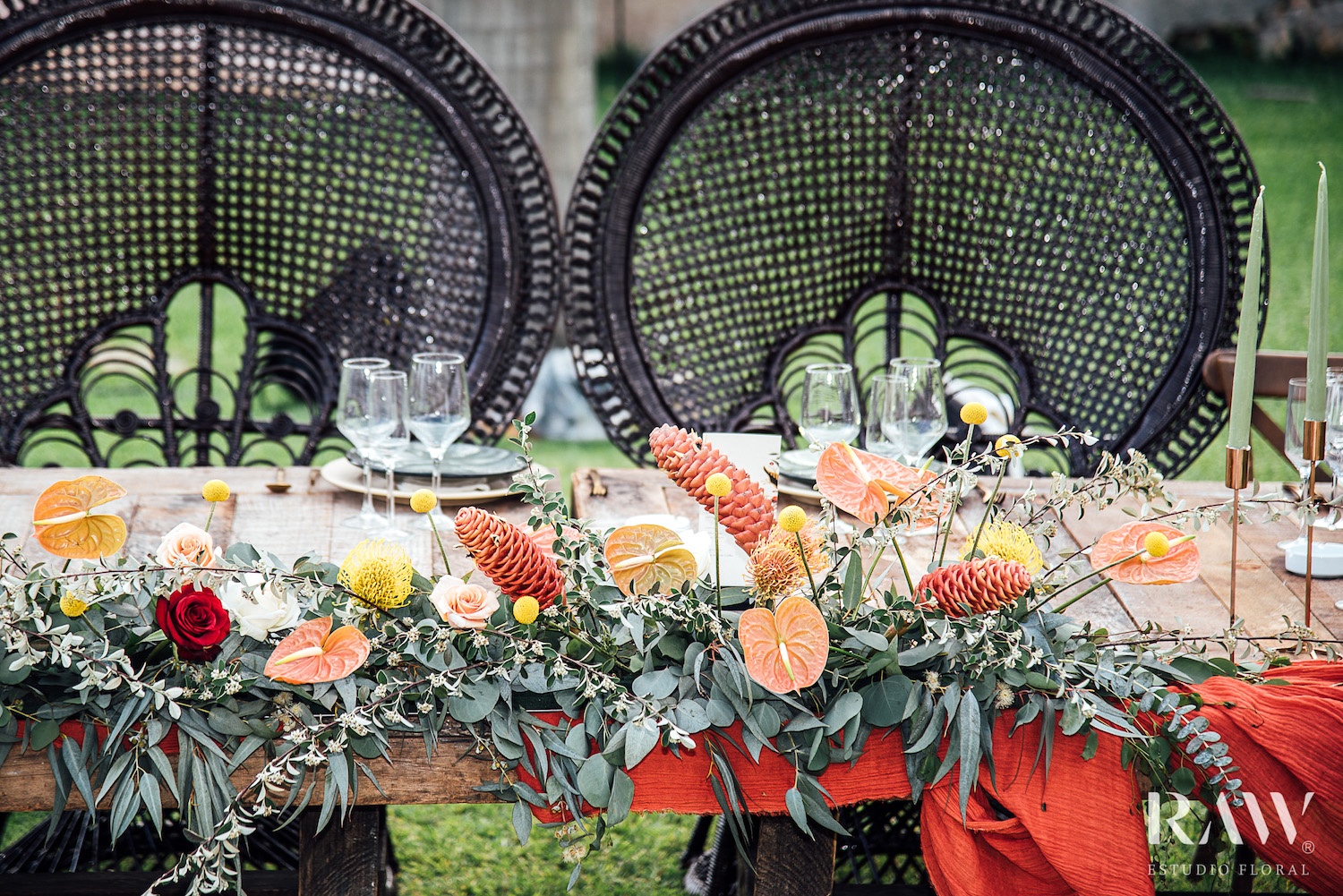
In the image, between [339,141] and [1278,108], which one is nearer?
[339,141]

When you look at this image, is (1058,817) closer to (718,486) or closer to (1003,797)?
(1003,797)

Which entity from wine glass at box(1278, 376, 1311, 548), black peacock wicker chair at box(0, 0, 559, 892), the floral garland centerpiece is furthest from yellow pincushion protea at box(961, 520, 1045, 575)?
black peacock wicker chair at box(0, 0, 559, 892)

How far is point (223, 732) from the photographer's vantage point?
100cm

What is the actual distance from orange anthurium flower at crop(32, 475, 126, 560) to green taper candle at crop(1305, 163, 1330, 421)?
104 centimetres

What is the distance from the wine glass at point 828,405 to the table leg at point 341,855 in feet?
2.28

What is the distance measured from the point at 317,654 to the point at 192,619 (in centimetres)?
10

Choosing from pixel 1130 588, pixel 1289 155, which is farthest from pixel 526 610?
pixel 1289 155

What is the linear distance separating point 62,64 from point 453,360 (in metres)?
1.05

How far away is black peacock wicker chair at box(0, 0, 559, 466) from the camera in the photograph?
2031 mm

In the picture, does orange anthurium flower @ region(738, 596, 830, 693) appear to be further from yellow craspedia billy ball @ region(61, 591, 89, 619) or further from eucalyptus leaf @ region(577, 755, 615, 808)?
yellow craspedia billy ball @ region(61, 591, 89, 619)

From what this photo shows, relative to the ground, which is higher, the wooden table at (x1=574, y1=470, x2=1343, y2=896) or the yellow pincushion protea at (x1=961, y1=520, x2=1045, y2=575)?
the yellow pincushion protea at (x1=961, y1=520, x2=1045, y2=575)

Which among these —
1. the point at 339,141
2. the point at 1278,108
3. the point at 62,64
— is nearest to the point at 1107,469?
the point at 339,141

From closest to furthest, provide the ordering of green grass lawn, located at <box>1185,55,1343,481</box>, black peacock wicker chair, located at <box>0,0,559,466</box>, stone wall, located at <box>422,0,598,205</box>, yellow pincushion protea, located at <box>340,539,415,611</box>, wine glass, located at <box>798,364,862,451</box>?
yellow pincushion protea, located at <box>340,539,415,611</box> < wine glass, located at <box>798,364,862,451</box> < black peacock wicker chair, located at <box>0,0,559,466</box> < stone wall, located at <box>422,0,598,205</box> < green grass lawn, located at <box>1185,55,1343,481</box>

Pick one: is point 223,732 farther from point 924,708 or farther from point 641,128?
point 641,128
